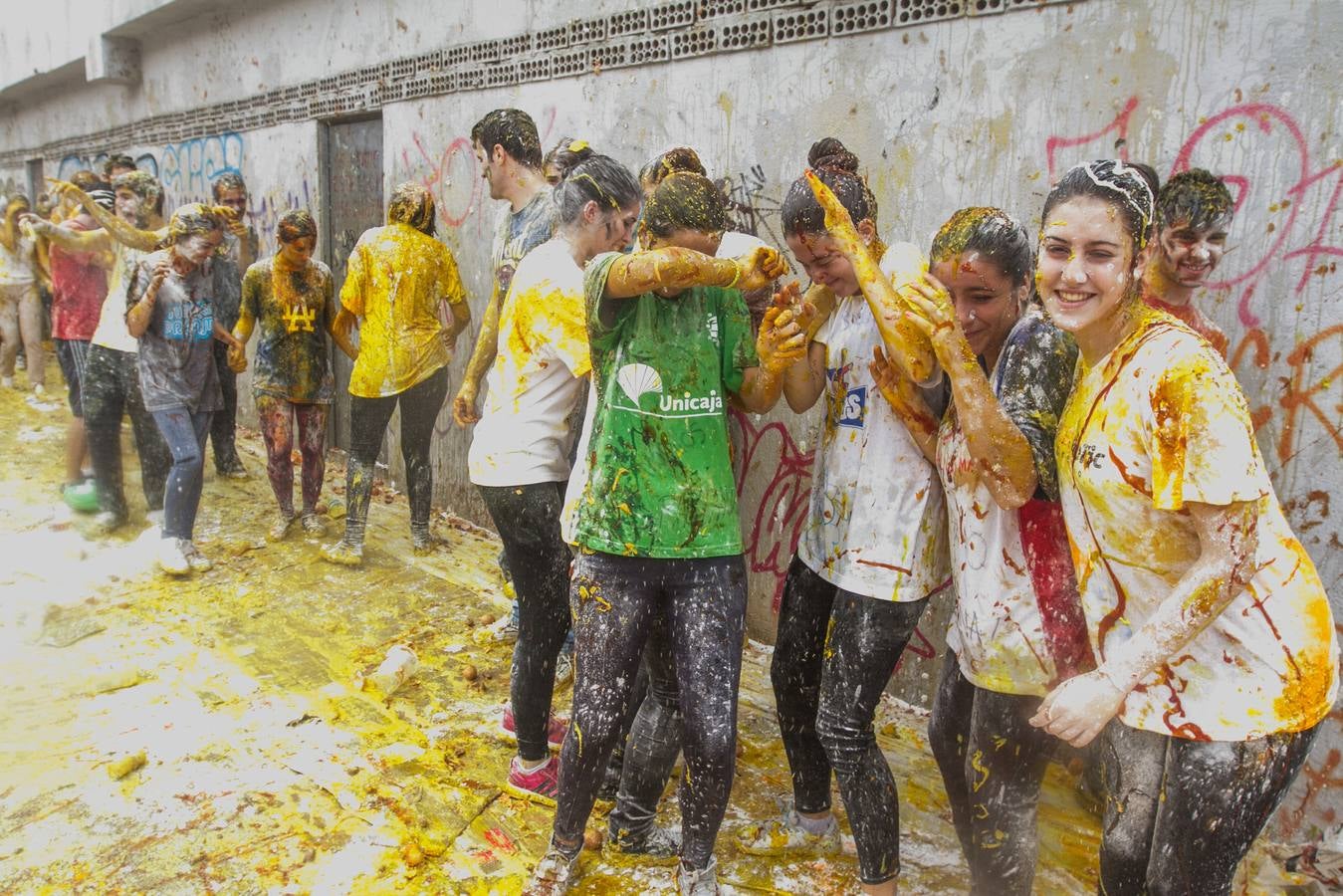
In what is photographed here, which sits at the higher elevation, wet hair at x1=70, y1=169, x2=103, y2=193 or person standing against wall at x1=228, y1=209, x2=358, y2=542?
wet hair at x1=70, y1=169, x2=103, y2=193

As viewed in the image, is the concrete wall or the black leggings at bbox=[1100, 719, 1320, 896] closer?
the black leggings at bbox=[1100, 719, 1320, 896]

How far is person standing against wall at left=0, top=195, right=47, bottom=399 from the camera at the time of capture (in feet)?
27.5

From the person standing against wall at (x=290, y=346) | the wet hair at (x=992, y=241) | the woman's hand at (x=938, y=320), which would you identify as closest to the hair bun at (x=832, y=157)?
the wet hair at (x=992, y=241)

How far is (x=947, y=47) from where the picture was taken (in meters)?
3.39

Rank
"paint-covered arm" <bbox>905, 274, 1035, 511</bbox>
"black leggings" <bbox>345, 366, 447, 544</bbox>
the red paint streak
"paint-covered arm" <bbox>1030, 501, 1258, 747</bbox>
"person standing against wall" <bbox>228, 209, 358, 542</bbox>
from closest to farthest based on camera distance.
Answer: "paint-covered arm" <bbox>1030, 501, 1258, 747</bbox>, "paint-covered arm" <bbox>905, 274, 1035, 511</bbox>, the red paint streak, "black leggings" <bbox>345, 366, 447, 544</bbox>, "person standing against wall" <bbox>228, 209, 358, 542</bbox>

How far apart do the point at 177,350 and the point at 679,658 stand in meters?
4.08

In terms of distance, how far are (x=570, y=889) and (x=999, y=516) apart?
1674 mm

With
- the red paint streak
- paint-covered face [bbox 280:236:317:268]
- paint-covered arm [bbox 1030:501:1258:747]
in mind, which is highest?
the red paint streak

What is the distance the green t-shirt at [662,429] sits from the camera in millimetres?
2322

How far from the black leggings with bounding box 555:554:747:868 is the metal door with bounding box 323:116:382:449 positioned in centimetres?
530

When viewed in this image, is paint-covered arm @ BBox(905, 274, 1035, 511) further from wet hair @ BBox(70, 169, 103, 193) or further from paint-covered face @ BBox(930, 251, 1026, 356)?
wet hair @ BBox(70, 169, 103, 193)

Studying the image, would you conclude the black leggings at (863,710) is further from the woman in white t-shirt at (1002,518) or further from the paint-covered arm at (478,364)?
the paint-covered arm at (478,364)

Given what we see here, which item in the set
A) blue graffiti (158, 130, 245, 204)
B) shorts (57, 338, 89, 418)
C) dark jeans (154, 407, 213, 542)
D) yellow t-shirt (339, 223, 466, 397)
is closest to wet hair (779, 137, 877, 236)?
yellow t-shirt (339, 223, 466, 397)

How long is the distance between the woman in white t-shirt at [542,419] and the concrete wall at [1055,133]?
1.45m
